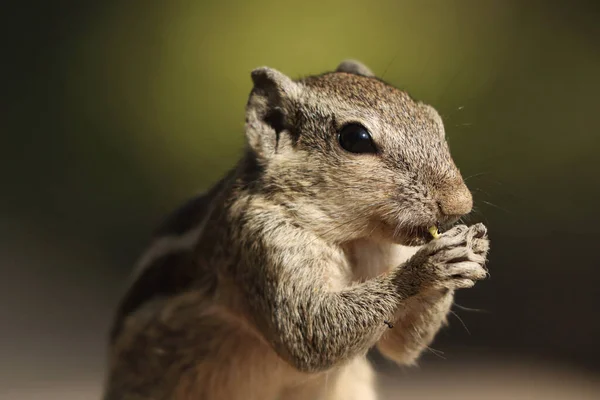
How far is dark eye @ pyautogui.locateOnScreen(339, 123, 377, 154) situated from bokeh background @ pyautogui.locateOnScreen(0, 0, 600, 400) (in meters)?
2.93

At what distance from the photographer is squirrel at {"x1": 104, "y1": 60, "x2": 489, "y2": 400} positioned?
6.98 feet

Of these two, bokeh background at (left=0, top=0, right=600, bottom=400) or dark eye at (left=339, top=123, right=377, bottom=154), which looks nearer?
dark eye at (left=339, top=123, right=377, bottom=154)

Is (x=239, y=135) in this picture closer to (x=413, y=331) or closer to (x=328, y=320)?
(x=413, y=331)

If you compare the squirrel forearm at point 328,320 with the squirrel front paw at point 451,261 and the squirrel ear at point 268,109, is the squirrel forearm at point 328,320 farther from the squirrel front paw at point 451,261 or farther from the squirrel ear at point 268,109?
the squirrel ear at point 268,109

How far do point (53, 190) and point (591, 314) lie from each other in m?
4.85

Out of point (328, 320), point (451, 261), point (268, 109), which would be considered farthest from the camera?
point (268, 109)

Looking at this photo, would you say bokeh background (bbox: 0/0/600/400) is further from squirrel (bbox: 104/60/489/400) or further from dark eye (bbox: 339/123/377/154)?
dark eye (bbox: 339/123/377/154)

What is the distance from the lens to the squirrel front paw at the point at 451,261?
2035 millimetres

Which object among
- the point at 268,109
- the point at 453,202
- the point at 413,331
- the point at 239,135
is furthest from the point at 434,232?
the point at 239,135

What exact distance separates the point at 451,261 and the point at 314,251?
39cm

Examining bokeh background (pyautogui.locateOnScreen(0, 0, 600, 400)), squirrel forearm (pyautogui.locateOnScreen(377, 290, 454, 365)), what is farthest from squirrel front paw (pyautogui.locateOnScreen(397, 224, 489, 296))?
bokeh background (pyautogui.locateOnScreen(0, 0, 600, 400))

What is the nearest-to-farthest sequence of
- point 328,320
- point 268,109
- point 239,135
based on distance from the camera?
point 328,320 → point 268,109 → point 239,135

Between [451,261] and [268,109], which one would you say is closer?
[451,261]

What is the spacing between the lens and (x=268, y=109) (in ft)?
7.86
